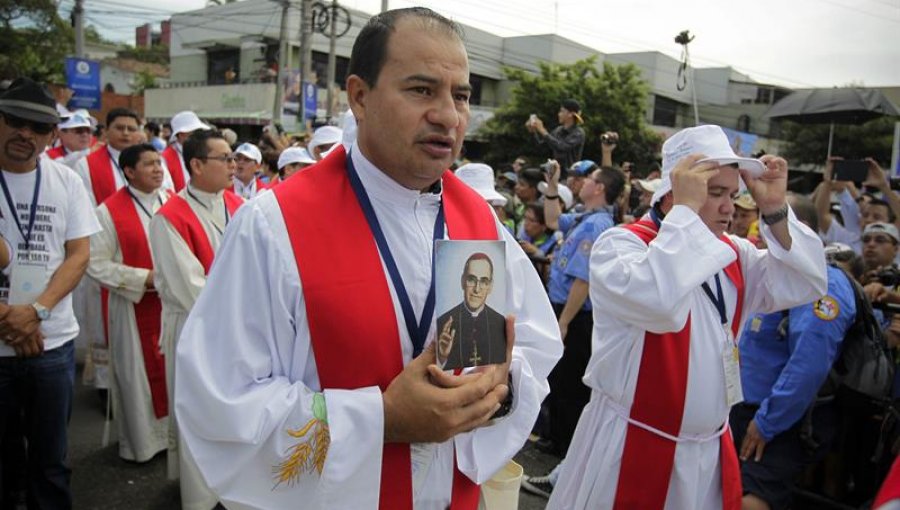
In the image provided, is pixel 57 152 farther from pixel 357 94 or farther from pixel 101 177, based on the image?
pixel 357 94

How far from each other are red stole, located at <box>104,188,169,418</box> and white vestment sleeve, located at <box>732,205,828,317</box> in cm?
378

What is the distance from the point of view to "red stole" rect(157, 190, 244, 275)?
3.98m

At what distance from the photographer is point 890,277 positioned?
405 cm

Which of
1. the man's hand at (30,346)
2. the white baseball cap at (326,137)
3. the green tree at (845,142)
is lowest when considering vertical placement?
the man's hand at (30,346)

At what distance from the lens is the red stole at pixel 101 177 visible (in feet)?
20.7

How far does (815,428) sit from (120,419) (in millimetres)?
4319

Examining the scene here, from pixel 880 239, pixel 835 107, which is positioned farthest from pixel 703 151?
pixel 835 107

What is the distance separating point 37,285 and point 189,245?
2.88 ft

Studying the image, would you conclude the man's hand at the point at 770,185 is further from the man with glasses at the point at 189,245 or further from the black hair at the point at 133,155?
the black hair at the point at 133,155

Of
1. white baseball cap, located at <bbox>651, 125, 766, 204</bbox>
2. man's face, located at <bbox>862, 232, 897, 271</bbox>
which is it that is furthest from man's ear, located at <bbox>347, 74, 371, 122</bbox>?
man's face, located at <bbox>862, 232, 897, 271</bbox>

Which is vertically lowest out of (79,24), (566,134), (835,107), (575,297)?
(575,297)

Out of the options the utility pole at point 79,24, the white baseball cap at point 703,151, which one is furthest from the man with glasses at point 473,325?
the utility pole at point 79,24

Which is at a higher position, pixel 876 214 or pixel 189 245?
pixel 876 214

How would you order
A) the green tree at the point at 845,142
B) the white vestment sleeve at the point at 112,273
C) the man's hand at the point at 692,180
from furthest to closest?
the green tree at the point at 845,142, the white vestment sleeve at the point at 112,273, the man's hand at the point at 692,180
